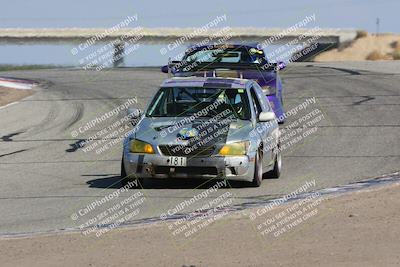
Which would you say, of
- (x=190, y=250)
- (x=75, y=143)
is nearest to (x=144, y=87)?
(x=75, y=143)

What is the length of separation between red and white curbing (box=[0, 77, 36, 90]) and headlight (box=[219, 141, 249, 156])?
16.4 metres

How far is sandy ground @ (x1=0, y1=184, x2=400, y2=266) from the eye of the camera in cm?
721

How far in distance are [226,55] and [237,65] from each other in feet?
2.73

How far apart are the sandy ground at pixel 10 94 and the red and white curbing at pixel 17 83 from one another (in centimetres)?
142

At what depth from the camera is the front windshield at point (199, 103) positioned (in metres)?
12.2

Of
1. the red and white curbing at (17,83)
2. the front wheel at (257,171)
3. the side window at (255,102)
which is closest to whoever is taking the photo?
the front wheel at (257,171)

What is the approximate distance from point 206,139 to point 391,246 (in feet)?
14.3

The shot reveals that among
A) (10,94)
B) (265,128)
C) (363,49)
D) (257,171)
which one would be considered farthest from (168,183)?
(363,49)

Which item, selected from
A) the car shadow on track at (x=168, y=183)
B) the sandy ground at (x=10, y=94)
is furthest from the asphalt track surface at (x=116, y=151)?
the sandy ground at (x=10, y=94)

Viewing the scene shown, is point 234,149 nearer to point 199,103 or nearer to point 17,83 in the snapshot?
point 199,103

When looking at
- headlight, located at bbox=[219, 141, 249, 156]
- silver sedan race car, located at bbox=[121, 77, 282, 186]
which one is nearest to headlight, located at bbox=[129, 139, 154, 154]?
silver sedan race car, located at bbox=[121, 77, 282, 186]

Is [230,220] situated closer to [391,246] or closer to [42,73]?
[391,246]

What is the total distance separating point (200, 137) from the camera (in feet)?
37.7

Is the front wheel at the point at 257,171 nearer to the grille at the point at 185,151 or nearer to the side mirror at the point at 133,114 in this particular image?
the grille at the point at 185,151
